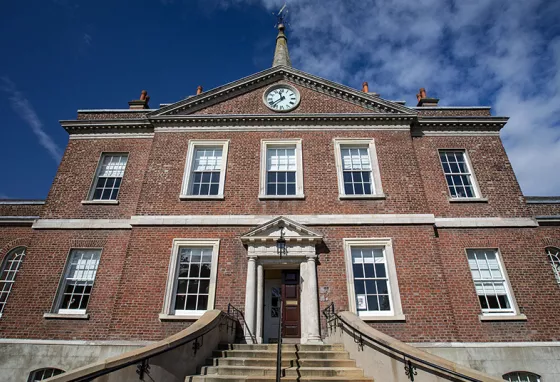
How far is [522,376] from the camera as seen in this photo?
903 cm

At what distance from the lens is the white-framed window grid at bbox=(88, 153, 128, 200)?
12173 millimetres

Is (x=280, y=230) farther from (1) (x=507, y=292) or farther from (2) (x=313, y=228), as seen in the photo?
(1) (x=507, y=292)

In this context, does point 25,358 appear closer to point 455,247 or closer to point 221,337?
point 221,337

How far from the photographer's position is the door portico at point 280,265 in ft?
31.5

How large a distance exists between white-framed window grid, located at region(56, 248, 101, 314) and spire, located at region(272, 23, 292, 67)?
12440mm

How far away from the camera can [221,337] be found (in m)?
8.50

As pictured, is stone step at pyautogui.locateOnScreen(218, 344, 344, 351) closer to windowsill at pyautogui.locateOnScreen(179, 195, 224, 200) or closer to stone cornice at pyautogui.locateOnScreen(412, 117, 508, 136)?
windowsill at pyautogui.locateOnScreen(179, 195, 224, 200)

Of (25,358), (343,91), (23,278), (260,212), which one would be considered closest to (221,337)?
(260,212)

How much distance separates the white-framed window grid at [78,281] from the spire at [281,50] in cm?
1244

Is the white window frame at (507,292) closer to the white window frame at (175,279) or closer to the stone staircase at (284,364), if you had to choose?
the stone staircase at (284,364)

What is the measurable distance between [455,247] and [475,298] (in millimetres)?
1623

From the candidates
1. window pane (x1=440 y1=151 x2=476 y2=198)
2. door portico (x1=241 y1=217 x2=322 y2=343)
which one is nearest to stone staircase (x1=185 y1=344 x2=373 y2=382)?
door portico (x1=241 y1=217 x2=322 y2=343)

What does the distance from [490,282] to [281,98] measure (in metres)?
9.99

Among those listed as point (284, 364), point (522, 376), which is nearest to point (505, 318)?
point (522, 376)
